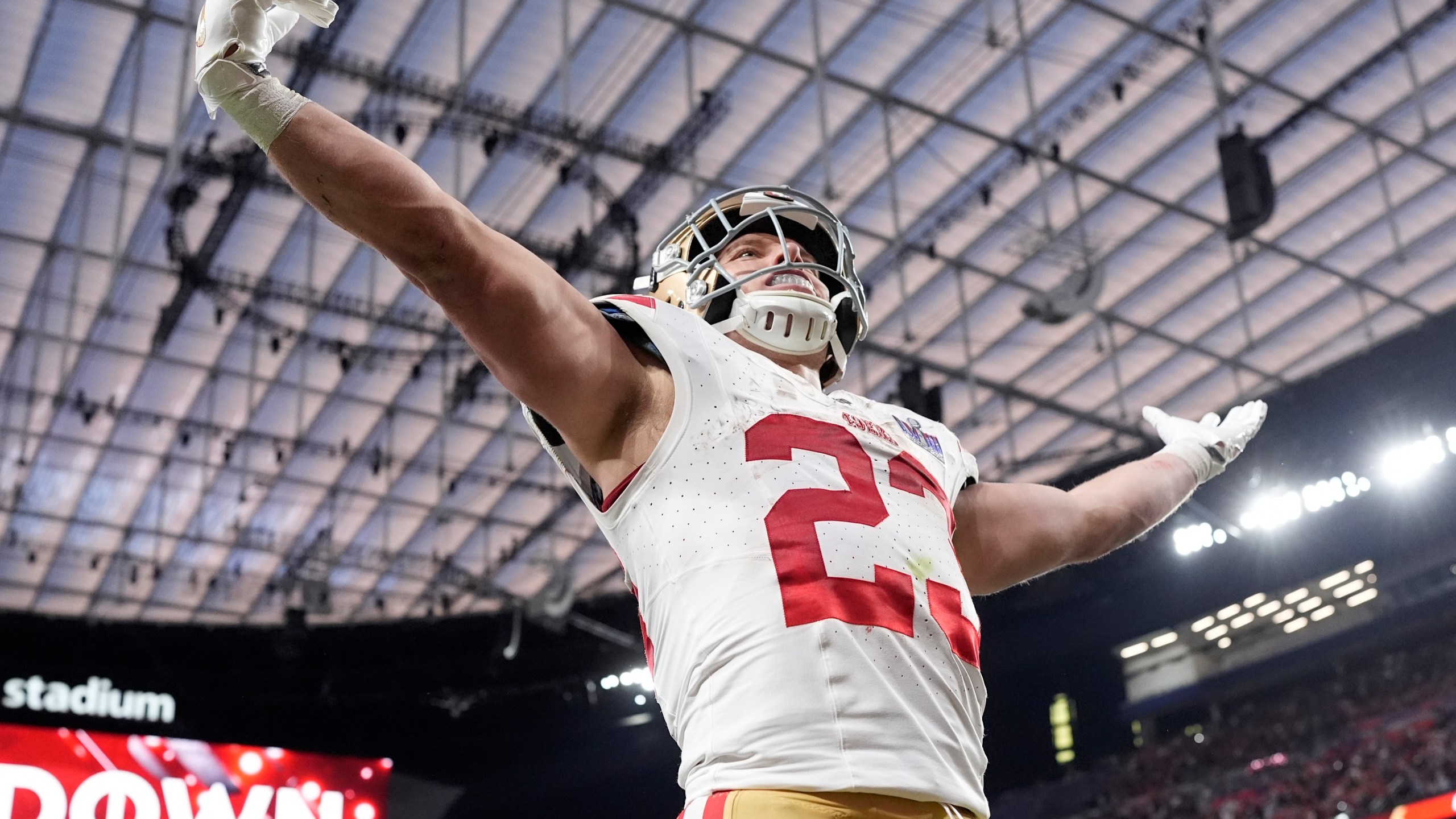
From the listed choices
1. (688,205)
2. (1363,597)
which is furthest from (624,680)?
(1363,597)

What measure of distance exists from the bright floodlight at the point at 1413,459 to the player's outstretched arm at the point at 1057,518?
1674 centimetres

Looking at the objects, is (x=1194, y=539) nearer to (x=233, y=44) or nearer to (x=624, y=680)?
(x=624, y=680)

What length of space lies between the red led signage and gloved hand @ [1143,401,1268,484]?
595 inches

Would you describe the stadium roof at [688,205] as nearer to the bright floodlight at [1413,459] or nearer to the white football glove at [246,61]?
the bright floodlight at [1413,459]

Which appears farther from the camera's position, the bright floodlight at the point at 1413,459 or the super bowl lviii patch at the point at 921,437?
the bright floodlight at the point at 1413,459

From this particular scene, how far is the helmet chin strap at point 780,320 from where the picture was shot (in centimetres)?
239

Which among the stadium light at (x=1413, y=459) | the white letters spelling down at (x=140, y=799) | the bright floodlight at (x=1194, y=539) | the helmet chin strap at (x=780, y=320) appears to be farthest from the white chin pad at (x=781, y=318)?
the bright floodlight at (x=1194, y=539)

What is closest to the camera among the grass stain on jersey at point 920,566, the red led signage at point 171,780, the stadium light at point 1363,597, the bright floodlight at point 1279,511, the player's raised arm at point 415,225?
the player's raised arm at point 415,225

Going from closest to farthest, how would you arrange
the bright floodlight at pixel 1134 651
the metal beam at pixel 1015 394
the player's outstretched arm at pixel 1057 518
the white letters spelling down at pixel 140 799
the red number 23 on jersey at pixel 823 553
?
the red number 23 on jersey at pixel 823 553
the player's outstretched arm at pixel 1057 518
the white letters spelling down at pixel 140 799
the metal beam at pixel 1015 394
the bright floodlight at pixel 1134 651

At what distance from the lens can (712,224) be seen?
8.81 ft

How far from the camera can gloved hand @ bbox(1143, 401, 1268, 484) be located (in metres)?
2.98

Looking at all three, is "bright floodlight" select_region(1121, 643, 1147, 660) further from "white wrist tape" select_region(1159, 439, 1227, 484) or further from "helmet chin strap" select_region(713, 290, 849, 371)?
"helmet chin strap" select_region(713, 290, 849, 371)

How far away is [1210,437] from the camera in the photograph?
304 centimetres

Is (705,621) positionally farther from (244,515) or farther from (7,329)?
(244,515)
